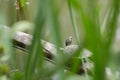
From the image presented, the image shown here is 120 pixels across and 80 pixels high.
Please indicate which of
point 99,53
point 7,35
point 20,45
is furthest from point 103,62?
point 20,45

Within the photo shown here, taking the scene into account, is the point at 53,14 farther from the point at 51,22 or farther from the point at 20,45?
the point at 20,45

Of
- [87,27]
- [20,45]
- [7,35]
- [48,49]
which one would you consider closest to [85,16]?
[87,27]

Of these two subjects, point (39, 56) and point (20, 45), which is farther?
point (20, 45)

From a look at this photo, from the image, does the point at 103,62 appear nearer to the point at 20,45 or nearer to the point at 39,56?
the point at 39,56

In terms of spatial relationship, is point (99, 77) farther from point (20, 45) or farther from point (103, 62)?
point (20, 45)

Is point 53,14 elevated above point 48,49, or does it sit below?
above

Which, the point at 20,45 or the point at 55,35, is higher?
the point at 55,35

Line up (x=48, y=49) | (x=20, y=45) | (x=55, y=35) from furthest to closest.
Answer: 1. (x=20, y=45)
2. (x=48, y=49)
3. (x=55, y=35)

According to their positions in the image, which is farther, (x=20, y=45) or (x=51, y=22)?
(x=20, y=45)

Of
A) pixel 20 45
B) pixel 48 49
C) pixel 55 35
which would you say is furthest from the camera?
pixel 20 45
